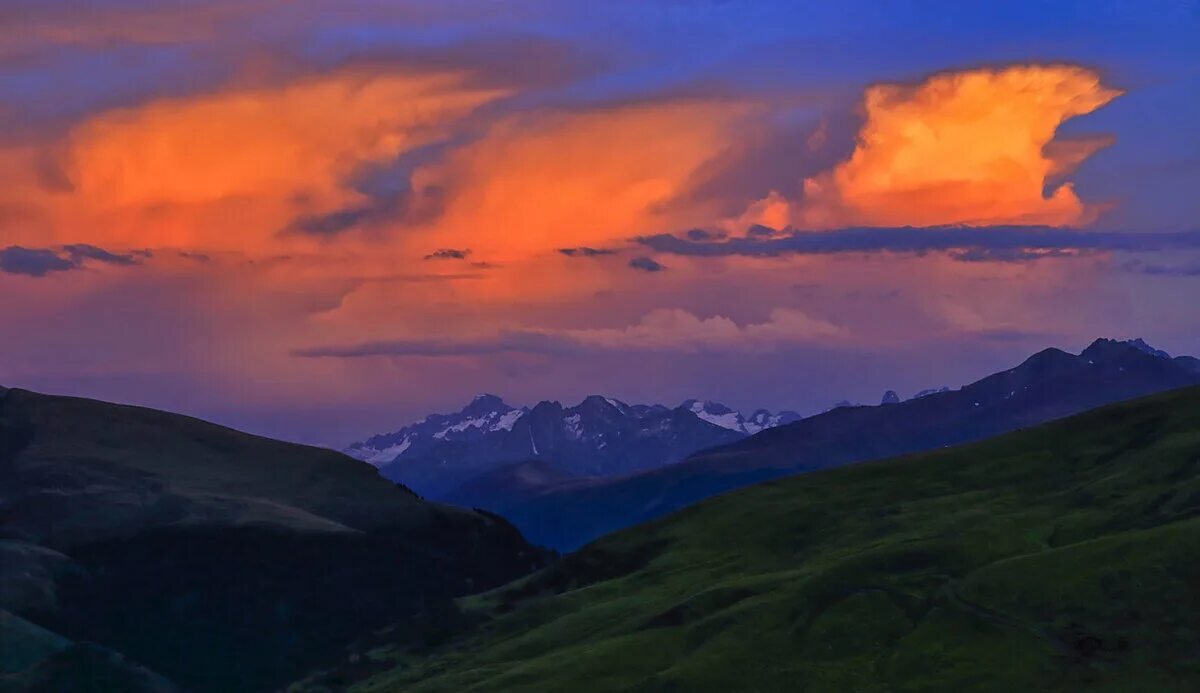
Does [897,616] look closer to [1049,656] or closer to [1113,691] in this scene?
[1049,656]

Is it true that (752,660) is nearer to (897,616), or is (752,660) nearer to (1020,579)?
(897,616)

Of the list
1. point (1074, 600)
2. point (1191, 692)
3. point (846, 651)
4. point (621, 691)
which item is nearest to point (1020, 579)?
point (1074, 600)

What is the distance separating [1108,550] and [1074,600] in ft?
43.3

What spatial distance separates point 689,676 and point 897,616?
27.3 m

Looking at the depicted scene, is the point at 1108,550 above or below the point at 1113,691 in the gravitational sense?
above

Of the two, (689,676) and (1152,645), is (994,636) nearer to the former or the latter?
(1152,645)

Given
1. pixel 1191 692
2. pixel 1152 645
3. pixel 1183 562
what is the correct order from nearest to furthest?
1. pixel 1191 692
2. pixel 1152 645
3. pixel 1183 562

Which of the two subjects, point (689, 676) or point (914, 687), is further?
point (689, 676)

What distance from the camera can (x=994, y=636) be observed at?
609 ft

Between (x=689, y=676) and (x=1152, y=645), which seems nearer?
(x=1152, y=645)

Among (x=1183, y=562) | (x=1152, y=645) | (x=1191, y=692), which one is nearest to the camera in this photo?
(x=1191, y=692)

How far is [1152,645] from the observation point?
17525cm

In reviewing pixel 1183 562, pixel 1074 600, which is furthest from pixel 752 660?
pixel 1183 562

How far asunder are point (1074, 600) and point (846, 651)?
27.2m
